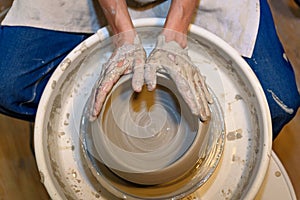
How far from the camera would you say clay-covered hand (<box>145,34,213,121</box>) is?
1.08 m

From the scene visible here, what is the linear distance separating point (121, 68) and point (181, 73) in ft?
0.43

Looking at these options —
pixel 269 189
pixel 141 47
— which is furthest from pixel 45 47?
pixel 269 189

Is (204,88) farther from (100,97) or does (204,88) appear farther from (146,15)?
(146,15)

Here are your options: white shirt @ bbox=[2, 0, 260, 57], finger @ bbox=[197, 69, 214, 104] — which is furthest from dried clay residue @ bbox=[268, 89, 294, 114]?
finger @ bbox=[197, 69, 214, 104]

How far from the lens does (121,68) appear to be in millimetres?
1109

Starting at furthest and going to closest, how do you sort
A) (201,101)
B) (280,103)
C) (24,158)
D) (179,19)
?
(24,158)
(280,103)
(179,19)
(201,101)

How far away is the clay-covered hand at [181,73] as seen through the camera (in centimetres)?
108

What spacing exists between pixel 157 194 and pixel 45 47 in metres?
0.56

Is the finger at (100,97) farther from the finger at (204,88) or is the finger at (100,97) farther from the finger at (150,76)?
the finger at (204,88)

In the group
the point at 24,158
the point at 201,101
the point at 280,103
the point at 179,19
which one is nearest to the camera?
the point at 201,101

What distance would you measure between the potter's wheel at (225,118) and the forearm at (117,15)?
29 mm

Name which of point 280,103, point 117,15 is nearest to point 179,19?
point 117,15

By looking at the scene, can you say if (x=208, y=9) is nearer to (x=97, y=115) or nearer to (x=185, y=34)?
(x=185, y=34)

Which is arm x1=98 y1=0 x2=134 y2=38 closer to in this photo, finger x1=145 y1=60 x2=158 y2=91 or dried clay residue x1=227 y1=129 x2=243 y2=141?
finger x1=145 y1=60 x2=158 y2=91
